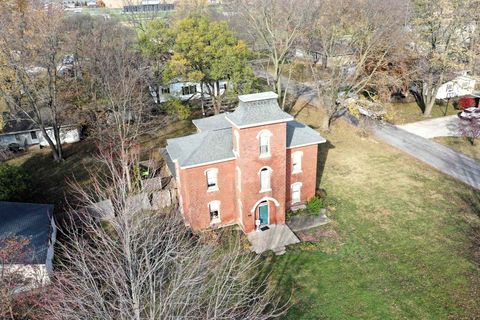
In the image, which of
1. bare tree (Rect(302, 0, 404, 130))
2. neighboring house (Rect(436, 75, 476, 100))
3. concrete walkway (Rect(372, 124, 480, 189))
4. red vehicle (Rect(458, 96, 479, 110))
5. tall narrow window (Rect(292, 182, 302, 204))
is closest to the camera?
tall narrow window (Rect(292, 182, 302, 204))

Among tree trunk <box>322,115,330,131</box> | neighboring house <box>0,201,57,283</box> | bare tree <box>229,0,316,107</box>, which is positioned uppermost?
bare tree <box>229,0,316,107</box>

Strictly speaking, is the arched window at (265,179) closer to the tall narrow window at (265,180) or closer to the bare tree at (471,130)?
the tall narrow window at (265,180)

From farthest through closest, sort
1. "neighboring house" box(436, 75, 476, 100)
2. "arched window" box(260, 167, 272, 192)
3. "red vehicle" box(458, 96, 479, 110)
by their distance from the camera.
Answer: "neighboring house" box(436, 75, 476, 100), "red vehicle" box(458, 96, 479, 110), "arched window" box(260, 167, 272, 192)

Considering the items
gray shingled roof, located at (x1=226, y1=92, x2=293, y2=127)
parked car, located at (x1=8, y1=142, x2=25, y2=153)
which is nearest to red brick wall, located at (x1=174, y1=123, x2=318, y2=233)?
gray shingled roof, located at (x1=226, y1=92, x2=293, y2=127)

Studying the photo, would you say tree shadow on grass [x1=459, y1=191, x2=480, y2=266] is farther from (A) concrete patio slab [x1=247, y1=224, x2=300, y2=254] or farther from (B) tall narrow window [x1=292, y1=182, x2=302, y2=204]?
(B) tall narrow window [x1=292, y1=182, x2=302, y2=204]

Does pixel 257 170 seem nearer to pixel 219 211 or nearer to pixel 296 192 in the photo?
pixel 219 211

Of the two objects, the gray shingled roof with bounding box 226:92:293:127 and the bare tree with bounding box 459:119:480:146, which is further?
the bare tree with bounding box 459:119:480:146

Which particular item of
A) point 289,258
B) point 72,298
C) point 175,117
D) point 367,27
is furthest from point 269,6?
point 72,298
